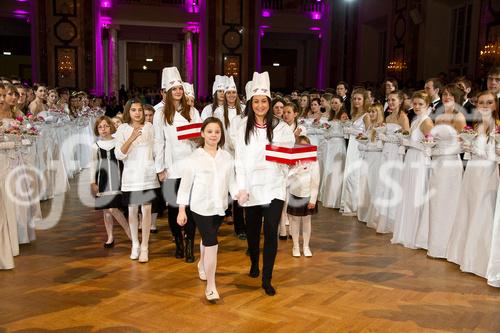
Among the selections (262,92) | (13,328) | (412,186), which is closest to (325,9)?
(412,186)

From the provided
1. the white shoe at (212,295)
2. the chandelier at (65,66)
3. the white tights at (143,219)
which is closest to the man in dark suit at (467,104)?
A: the white shoe at (212,295)

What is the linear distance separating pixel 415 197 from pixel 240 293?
8.48ft

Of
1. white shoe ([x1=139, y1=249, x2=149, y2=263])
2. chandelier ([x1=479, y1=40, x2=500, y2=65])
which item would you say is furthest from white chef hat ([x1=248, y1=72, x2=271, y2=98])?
chandelier ([x1=479, y1=40, x2=500, y2=65])

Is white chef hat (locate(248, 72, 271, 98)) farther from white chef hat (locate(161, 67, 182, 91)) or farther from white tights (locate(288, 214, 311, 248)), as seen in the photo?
white tights (locate(288, 214, 311, 248))

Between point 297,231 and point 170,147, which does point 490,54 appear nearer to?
point 297,231

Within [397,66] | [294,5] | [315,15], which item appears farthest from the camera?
[294,5]

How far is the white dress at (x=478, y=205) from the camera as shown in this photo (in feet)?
16.3

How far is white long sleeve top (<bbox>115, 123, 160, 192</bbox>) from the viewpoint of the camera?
5.25 metres

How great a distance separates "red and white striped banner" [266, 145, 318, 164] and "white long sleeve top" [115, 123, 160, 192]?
1551mm

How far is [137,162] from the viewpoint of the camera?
5.27 m

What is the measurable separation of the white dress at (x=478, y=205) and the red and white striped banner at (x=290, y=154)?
1839 mm

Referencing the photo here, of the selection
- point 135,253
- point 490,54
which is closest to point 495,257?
point 135,253

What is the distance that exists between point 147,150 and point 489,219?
11.2ft

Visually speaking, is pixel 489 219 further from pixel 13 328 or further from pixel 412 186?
pixel 13 328
